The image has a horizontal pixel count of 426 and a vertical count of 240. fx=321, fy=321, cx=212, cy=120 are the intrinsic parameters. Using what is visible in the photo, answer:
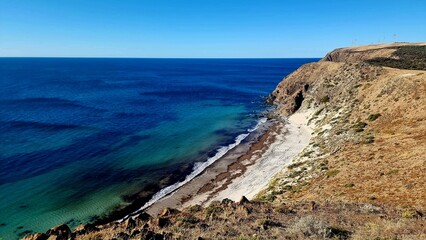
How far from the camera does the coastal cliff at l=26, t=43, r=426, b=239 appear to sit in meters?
19.2

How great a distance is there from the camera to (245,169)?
1964 inches

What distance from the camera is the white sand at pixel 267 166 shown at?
40.6 m

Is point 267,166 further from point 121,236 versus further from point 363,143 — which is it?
point 121,236

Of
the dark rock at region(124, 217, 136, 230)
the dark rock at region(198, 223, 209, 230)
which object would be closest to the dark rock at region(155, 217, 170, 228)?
the dark rock at region(124, 217, 136, 230)

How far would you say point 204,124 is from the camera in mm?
78875

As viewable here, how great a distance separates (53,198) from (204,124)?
43.5 m

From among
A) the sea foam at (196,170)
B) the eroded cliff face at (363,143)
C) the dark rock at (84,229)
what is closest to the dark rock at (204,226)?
the dark rock at (84,229)

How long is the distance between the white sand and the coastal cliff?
8.31ft

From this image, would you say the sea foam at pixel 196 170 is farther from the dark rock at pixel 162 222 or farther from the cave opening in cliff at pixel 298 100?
the cave opening in cliff at pixel 298 100

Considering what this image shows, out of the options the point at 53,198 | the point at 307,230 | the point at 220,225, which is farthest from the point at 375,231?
the point at 53,198

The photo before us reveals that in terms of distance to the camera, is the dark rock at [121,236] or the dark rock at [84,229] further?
the dark rock at [84,229]

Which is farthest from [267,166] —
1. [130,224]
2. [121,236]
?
[121,236]

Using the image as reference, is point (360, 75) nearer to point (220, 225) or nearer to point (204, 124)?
point (204, 124)

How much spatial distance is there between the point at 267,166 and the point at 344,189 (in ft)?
63.3
